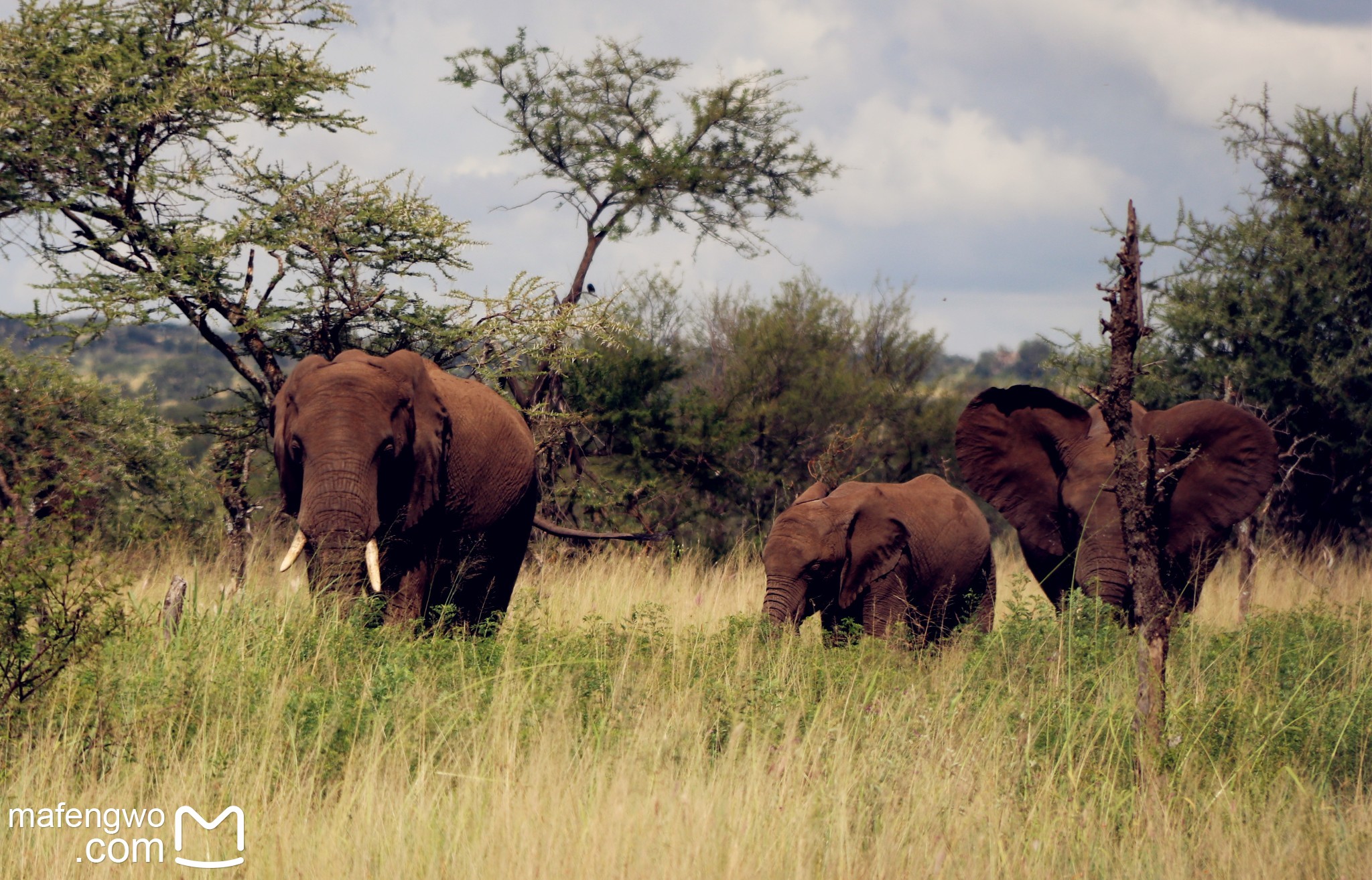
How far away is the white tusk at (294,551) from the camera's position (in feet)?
22.3

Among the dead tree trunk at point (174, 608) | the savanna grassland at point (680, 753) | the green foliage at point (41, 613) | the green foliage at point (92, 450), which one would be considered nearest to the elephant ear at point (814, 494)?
the savanna grassland at point (680, 753)

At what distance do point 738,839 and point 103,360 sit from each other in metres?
97.7

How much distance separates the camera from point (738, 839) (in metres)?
4.21

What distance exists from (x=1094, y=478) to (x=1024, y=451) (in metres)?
0.85

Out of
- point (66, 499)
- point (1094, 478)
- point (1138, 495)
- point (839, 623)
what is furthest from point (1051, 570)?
point (66, 499)

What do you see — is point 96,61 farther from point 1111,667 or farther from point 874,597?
point 1111,667

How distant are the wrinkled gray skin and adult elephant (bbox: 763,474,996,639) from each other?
192 cm

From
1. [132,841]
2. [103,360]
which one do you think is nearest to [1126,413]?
[132,841]

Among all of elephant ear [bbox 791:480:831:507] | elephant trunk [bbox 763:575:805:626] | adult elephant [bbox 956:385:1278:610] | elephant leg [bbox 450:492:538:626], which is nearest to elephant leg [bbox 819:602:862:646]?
elephant trunk [bbox 763:575:805:626]

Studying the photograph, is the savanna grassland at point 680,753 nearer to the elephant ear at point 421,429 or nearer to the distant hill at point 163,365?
the elephant ear at point 421,429

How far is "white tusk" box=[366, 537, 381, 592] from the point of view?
6805mm

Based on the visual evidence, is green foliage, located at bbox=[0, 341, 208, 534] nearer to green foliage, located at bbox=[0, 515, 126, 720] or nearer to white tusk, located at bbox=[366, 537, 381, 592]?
white tusk, located at bbox=[366, 537, 381, 592]

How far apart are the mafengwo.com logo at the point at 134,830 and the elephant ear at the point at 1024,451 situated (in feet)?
21.2

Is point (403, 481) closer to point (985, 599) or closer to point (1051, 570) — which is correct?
point (985, 599)
